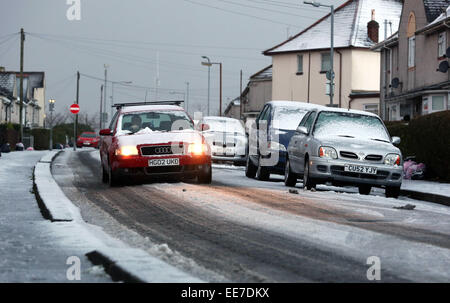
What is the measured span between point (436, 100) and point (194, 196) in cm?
2780

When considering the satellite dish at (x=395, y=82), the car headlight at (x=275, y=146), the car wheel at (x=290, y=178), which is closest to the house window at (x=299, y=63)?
the satellite dish at (x=395, y=82)

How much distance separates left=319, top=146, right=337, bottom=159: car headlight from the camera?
15.5 meters

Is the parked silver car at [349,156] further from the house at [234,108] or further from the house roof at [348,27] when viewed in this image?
the house at [234,108]

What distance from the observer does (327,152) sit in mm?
15500

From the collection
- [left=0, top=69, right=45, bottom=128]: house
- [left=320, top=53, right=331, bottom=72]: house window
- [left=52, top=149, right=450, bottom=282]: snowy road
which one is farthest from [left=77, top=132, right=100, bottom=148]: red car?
[left=52, top=149, right=450, bottom=282]: snowy road

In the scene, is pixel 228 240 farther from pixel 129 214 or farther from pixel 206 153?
pixel 206 153

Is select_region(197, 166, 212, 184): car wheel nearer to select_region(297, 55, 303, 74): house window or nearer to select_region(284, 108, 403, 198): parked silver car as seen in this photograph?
select_region(284, 108, 403, 198): parked silver car

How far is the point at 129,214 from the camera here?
10.4 meters

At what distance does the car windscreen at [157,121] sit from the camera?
16719mm

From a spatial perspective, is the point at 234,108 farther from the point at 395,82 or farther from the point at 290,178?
the point at 290,178

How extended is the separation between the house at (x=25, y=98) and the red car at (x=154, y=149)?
59.1 m

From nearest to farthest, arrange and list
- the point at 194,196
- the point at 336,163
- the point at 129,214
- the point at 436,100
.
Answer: the point at 129,214, the point at 194,196, the point at 336,163, the point at 436,100

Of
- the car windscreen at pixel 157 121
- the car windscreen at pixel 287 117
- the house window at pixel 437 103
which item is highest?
the house window at pixel 437 103
